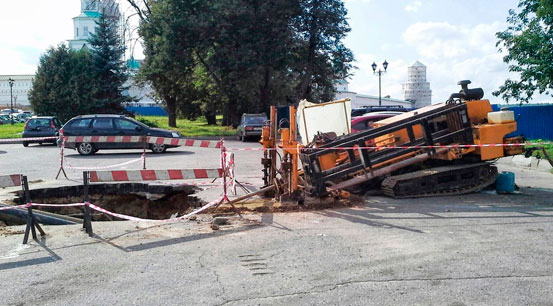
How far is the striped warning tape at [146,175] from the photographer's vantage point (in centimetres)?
731

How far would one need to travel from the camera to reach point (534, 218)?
7.72 meters

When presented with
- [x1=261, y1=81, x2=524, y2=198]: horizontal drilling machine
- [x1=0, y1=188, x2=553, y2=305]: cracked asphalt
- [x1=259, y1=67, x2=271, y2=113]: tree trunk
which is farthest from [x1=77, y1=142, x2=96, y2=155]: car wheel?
[x1=259, y1=67, x2=271, y2=113]: tree trunk

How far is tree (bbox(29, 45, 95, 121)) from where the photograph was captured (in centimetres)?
3809

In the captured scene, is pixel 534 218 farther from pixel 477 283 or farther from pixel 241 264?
pixel 241 264

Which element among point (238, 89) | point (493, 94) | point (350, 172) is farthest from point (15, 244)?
point (238, 89)

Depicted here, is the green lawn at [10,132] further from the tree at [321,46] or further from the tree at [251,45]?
the tree at [321,46]

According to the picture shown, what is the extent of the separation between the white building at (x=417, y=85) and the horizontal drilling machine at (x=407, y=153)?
67079 millimetres

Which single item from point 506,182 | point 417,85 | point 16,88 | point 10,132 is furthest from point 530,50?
point 16,88

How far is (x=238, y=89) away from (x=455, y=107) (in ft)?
85.0

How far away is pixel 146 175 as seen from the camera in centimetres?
766

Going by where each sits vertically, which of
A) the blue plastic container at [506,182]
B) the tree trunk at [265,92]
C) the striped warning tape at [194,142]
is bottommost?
the blue plastic container at [506,182]

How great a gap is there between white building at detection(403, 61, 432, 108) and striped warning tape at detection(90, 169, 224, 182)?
70374mm

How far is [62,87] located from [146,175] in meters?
34.3

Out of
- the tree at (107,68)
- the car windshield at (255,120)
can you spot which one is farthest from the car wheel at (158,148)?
the tree at (107,68)
